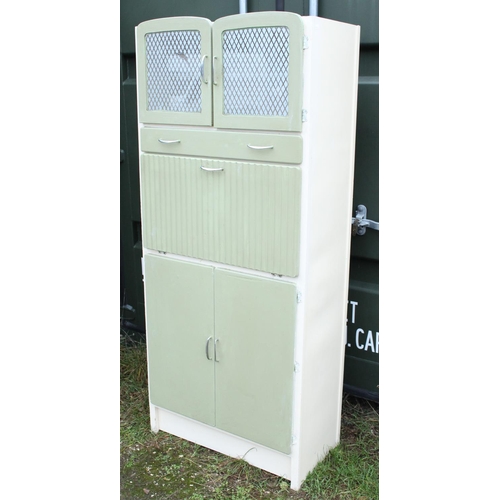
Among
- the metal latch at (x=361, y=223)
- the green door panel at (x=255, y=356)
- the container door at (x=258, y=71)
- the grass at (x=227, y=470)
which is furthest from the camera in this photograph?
the metal latch at (x=361, y=223)

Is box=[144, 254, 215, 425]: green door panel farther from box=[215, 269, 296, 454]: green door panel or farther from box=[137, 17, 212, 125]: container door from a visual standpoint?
box=[137, 17, 212, 125]: container door

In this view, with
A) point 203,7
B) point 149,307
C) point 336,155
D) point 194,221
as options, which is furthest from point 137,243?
point 336,155

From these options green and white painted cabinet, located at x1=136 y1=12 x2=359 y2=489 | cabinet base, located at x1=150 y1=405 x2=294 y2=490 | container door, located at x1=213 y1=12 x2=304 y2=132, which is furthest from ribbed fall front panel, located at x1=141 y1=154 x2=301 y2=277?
cabinet base, located at x1=150 y1=405 x2=294 y2=490

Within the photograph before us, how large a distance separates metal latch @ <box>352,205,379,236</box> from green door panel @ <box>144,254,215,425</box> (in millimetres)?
694

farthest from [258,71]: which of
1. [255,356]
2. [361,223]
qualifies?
[255,356]

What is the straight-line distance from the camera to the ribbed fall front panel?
7.39 ft

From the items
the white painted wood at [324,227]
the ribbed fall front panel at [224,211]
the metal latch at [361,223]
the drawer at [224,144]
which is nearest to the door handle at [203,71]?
the drawer at [224,144]

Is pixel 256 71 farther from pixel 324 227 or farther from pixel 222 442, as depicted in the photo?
pixel 222 442

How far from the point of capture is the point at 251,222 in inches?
91.9

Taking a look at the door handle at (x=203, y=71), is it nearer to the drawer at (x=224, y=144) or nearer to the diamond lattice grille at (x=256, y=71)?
the diamond lattice grille at (x=256, y=71)

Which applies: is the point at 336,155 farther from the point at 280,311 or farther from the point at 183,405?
the point at 183,405

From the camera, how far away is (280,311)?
92.7 inches

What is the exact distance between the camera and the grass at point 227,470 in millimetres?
2494

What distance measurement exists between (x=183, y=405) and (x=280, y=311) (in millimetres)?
739
